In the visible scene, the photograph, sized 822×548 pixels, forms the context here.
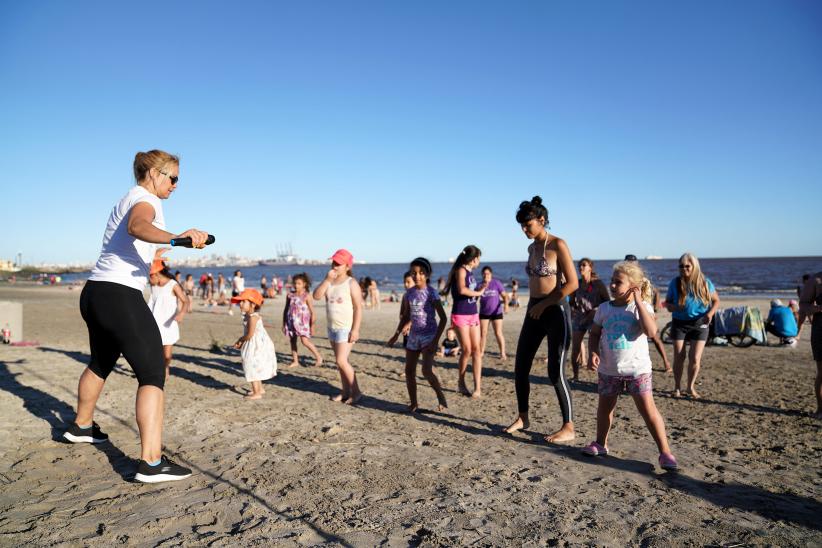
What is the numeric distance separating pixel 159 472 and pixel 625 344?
3.52 meters

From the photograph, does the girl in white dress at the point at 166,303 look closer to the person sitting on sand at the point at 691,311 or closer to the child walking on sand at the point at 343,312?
the child walking on sand at the point at 343,312

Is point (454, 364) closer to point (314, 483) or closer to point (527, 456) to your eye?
point (527, 456)

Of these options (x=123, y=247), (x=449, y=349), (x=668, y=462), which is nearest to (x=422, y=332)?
(x=668, y=462)

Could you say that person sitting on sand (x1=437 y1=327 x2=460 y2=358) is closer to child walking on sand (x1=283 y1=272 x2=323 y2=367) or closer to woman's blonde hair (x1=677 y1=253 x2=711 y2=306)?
child walking on sand (x1=283 y1=272 x2=323 y2=367)

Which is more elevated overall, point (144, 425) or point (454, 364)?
point (144, 425)

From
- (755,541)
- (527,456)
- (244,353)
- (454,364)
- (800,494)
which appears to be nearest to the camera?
(755,541)

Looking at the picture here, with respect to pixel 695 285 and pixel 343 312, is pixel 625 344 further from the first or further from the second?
pixel 343 312

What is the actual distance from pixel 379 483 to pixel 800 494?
283 cm

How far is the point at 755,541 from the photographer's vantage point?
2.83 metres

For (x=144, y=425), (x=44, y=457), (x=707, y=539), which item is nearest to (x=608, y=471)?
(x=707, y=539)

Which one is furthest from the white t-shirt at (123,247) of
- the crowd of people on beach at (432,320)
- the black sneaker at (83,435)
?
the black sneaker at (83,435)

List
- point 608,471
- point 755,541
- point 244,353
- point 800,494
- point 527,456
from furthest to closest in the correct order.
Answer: point 244,353 < point 527,456 < point 608,471 < point 800,494 < point 755,541

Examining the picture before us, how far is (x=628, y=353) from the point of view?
13.4 feet

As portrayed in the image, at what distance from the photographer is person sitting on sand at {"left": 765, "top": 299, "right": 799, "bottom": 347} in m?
10.7
